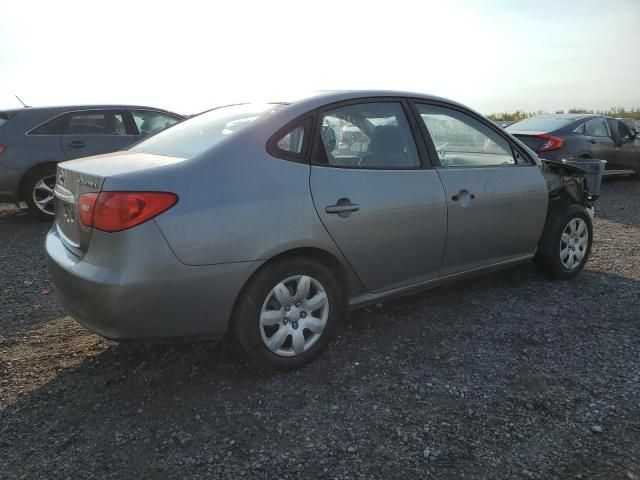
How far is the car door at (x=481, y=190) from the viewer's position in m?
3.58

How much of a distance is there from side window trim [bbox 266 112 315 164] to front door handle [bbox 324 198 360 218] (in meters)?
0.29

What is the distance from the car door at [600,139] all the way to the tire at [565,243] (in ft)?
19.3

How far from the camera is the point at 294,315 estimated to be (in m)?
2.94

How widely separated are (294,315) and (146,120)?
6.10 m

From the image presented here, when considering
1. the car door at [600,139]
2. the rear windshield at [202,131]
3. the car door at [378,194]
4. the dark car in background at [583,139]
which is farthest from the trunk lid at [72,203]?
the car door at [600,139]

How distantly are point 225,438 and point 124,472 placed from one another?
452mm

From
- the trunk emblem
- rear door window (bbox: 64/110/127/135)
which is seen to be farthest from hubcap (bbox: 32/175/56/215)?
the trunk emblem

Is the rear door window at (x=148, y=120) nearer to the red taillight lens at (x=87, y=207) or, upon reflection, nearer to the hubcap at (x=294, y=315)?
the red taillight lens at (x=87, y=207)

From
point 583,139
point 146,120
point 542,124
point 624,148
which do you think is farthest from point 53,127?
point 624,148

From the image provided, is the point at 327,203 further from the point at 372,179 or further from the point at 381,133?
the point at 381,133

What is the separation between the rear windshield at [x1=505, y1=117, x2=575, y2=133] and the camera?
939 centimetres

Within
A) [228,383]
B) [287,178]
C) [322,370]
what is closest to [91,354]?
[228,383]

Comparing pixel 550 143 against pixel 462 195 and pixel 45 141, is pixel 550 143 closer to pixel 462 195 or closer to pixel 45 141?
pixel 462 195

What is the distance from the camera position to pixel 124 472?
225 centimetres
